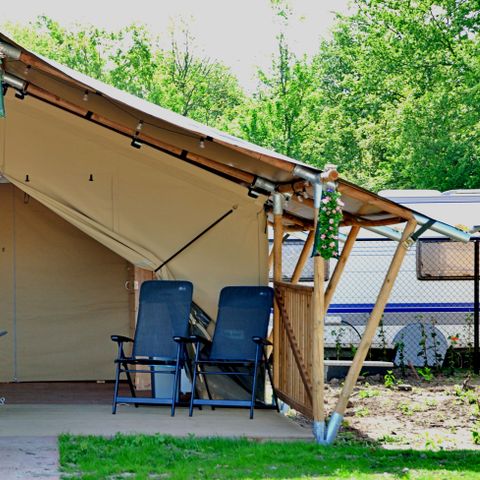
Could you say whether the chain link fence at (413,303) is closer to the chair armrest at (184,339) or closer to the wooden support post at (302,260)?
the wooden support post at (302,260)

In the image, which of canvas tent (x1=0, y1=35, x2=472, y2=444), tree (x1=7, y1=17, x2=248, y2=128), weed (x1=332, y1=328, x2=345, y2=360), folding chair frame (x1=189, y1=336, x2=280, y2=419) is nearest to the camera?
folding chair frame (x1=189, y1=336, x2=280, y2=419)

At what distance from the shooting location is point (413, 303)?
10977 mm

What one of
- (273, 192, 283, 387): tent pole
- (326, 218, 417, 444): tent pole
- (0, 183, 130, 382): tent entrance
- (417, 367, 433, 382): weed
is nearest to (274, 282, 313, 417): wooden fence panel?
(273, 192, 283, 387): tent pole

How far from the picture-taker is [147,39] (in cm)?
2330

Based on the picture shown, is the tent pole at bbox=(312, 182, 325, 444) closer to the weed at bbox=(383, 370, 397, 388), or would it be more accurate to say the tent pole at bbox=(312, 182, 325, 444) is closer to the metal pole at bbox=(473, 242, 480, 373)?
the weed at bbox=(383, 370, 397, 388)

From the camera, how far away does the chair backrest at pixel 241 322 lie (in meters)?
7.24

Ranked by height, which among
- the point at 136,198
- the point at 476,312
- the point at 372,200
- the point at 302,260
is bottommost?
the point at 476,312

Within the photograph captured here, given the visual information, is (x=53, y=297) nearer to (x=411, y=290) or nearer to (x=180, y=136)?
(x=180, y=136)

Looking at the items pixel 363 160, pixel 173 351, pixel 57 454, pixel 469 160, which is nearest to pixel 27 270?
pixel 173 351

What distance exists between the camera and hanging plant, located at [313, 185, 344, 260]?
6.02 meters

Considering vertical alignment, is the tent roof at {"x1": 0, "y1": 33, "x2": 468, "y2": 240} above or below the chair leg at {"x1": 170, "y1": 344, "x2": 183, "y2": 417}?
above

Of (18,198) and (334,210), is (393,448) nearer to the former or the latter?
(334,210)

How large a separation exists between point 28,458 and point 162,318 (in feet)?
7.21

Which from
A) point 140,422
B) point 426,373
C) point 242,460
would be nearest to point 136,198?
point 140,422
